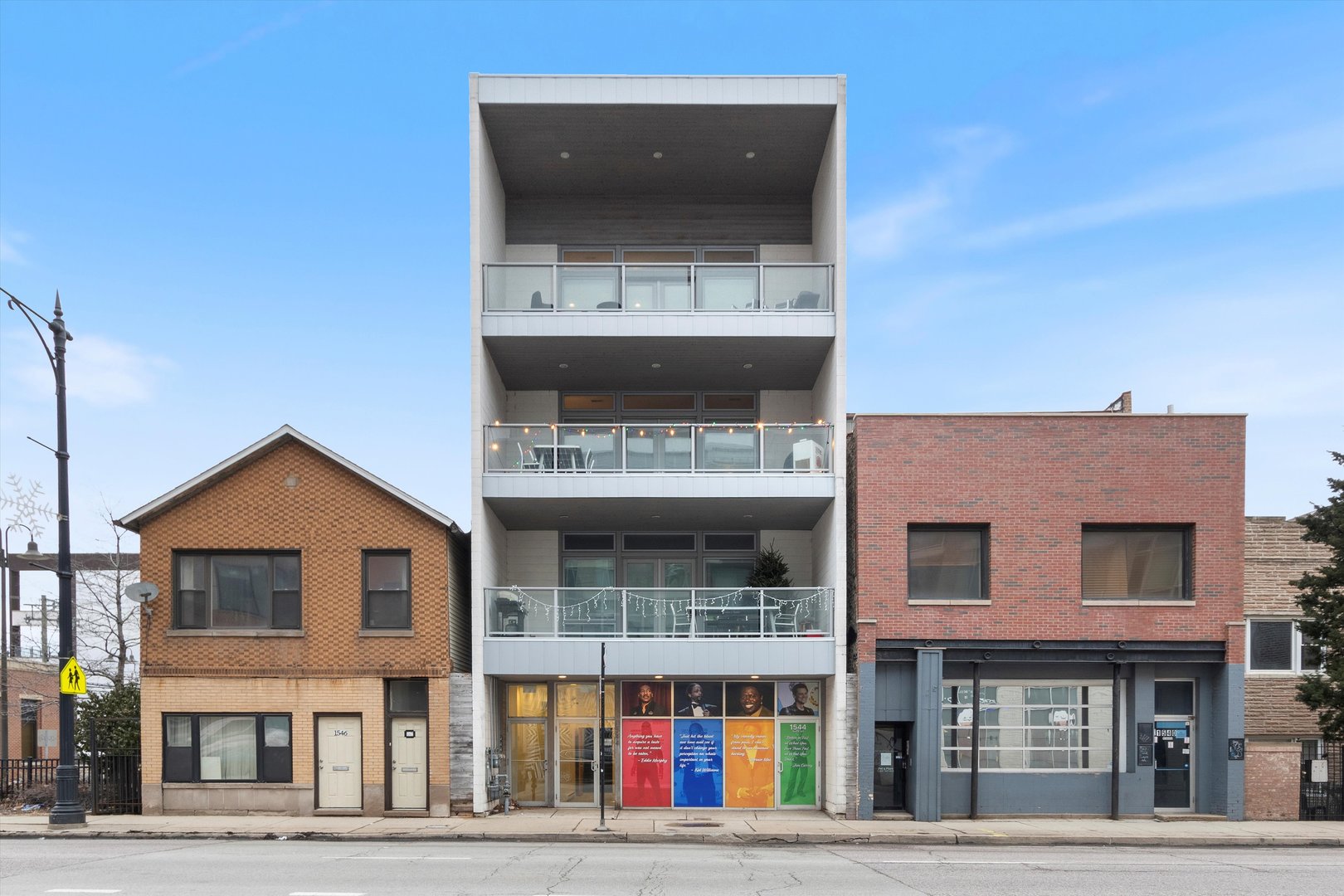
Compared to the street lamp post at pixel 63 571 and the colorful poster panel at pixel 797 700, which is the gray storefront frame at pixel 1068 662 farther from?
the street lamp post at pixel 63 571

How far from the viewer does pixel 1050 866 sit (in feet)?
49.1

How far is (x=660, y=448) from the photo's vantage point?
2123 centimetres

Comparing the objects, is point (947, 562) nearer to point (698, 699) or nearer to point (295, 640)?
point (698, 699)

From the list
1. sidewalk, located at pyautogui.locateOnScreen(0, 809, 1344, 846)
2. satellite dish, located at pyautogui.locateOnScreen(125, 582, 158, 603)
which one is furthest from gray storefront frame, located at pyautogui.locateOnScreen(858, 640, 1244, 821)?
satellite dish, located at pyautogui.locateOnScreen(125, 582, 158, 603)

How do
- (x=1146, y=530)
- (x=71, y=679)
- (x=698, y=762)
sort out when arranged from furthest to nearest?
(x=698, y=762) < (x=1146, y=530) < (x=71, y=679)

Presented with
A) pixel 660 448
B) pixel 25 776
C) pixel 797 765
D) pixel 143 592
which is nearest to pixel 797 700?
pixel 797 765

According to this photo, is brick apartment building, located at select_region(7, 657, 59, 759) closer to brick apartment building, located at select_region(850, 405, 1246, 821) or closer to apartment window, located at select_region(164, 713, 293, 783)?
apartment window, located at select_region(164, 713, 293, 783)

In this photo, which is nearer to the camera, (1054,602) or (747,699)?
(1054,602)

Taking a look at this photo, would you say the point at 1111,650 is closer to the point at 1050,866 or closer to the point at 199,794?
the point at 1050,866

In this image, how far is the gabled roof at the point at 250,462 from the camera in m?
20.6

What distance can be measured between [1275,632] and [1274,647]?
1.17ft

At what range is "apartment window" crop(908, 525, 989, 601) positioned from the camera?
832 inches

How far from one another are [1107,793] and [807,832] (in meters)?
7.06

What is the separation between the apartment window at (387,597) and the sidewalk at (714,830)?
12.6 feet
